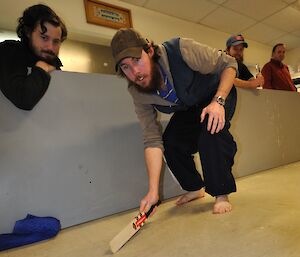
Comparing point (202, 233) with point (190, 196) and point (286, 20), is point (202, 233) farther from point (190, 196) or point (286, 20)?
point (286, 20)

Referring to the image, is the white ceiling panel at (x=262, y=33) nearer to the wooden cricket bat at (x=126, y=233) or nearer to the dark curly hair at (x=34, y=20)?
the dark curly hair at (x=34, y=20)

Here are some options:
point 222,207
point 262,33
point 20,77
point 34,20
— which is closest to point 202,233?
point 222,207

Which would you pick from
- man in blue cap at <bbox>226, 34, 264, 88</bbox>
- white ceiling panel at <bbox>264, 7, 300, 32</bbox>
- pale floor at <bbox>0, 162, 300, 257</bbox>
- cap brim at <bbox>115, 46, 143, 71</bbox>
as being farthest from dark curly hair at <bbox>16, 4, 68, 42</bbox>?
white ceiling panel at <bbox>264, 7, 300, 32</bbox>

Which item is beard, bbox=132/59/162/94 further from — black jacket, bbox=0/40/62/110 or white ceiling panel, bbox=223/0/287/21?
white ceiling panel, bbox=223/0/287/21

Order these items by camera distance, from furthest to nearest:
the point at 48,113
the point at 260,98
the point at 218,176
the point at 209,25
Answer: the point at 209,25, the point at 260,98, the point at 48,113, the point at 218,176

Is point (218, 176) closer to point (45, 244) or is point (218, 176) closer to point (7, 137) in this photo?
point (45, 244)

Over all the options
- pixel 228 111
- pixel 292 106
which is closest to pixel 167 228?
pixel 228 111

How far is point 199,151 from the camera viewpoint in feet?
3.05

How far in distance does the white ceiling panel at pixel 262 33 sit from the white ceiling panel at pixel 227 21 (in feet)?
0.61

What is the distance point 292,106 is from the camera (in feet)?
6.93

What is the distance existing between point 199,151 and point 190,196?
0.26 metres

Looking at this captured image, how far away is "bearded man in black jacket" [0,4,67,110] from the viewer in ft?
2.99

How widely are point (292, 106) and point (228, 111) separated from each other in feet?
4.68

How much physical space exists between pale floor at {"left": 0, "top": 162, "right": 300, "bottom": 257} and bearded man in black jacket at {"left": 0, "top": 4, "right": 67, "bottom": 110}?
0.51m
